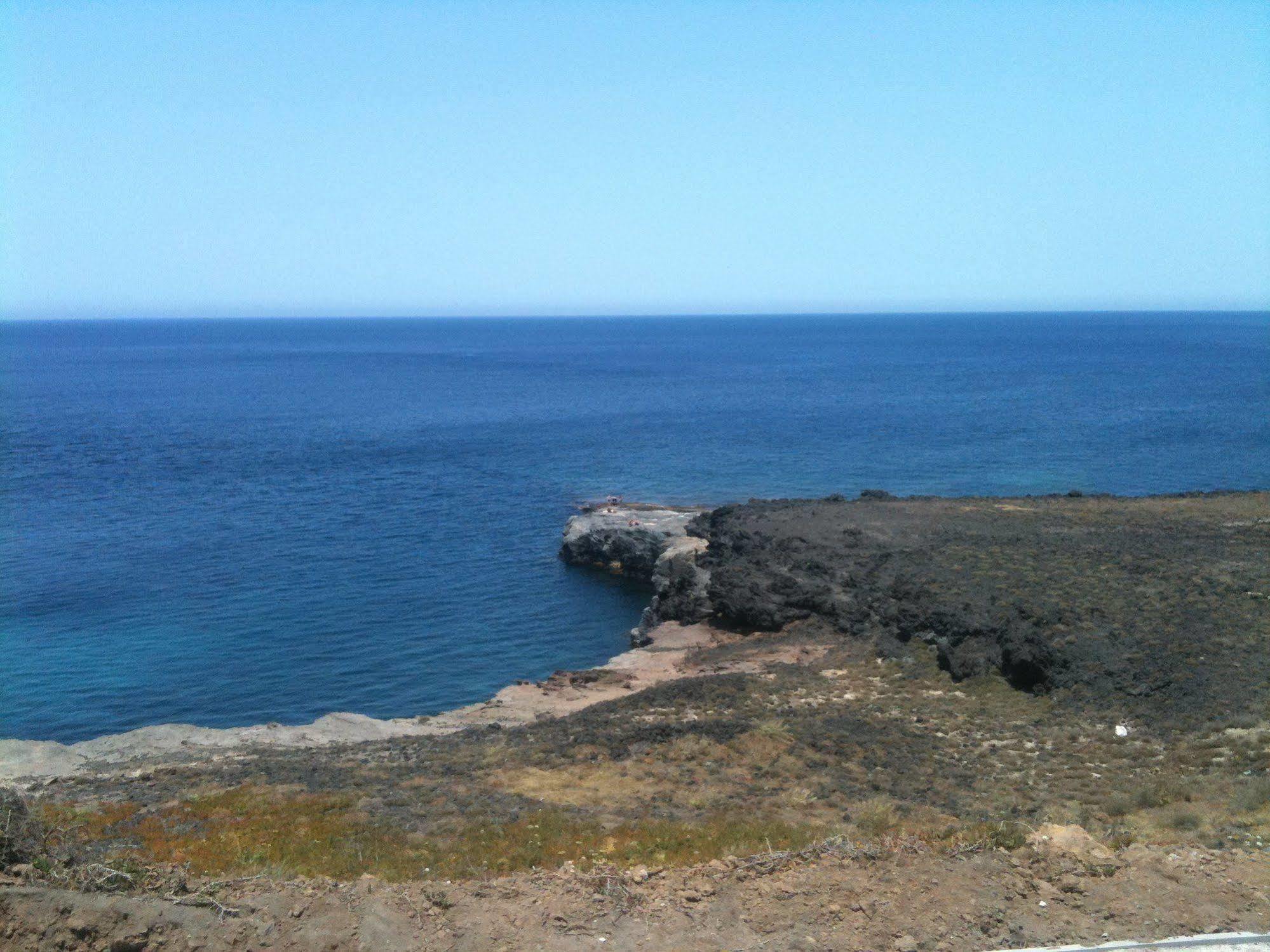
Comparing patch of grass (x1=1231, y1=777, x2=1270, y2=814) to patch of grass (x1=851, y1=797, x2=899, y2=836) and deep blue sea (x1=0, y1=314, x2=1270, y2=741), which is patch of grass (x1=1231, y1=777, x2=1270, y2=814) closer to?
patch of grass (x1=851, y1=797, x2=899, y2=836)

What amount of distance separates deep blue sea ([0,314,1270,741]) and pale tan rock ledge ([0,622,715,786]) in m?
5.29

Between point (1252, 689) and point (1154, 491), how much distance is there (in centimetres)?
4987

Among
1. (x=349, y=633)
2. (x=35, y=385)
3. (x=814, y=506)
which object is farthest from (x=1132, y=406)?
(x=35, y=385)

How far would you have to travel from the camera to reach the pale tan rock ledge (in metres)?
24.0

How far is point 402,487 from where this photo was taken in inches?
2783

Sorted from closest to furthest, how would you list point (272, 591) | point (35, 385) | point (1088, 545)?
point (1088, 545), point (272, 591), point (35, 385)

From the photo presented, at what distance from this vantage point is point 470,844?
1689cm

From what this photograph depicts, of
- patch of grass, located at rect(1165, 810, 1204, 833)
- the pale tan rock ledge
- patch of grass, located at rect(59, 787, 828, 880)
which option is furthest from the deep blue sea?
patch of grass, located at rect(1165, 810, 1204, 833)

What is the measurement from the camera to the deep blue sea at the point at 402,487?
129ft

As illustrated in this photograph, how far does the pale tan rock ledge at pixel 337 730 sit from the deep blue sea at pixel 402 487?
5289 mm

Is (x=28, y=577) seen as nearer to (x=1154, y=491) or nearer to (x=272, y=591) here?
(x=272, y=591)

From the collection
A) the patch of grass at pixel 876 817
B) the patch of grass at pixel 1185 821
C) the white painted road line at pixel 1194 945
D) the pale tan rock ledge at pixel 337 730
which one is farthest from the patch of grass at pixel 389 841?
the patch of grass at pixel 1185 821

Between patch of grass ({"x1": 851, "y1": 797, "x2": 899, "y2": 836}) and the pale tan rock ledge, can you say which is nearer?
patch of grass ({"x1": 851, "y1": 797, "x2": 899, "y2": 836})

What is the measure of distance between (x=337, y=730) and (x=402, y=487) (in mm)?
43889
